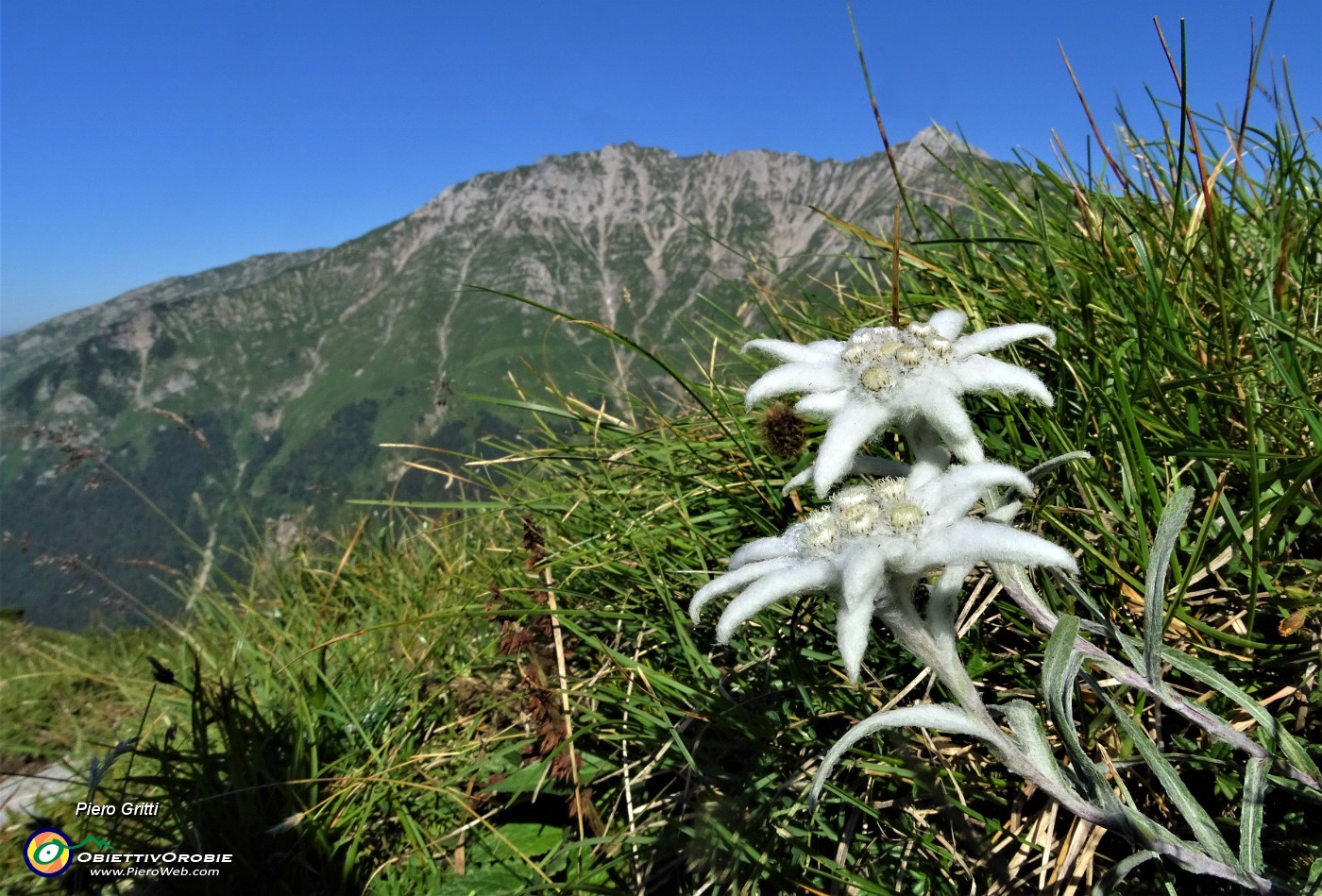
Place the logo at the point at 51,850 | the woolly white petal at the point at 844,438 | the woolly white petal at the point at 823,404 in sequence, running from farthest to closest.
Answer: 1. the logo at the point at 51,850
2. the woolly white petal at the point at 823,404
3. the woolly white petal at the point at 844,438

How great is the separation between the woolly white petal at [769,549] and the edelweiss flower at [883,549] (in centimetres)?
3

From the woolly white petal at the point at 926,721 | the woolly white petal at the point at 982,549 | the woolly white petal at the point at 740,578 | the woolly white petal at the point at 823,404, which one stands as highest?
the woolly white petal at the point at 823,404

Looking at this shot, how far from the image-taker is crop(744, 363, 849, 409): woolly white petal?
1422 millimetres

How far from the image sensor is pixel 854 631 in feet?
3.51

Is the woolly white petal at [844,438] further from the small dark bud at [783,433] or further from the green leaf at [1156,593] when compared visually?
the small dark bud at [783,433]

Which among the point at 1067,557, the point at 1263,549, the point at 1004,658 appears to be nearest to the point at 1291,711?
the point at 1263,549

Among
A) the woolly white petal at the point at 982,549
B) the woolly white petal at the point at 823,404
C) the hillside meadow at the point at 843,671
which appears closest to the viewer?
the woolly white petal at the point at 982,549

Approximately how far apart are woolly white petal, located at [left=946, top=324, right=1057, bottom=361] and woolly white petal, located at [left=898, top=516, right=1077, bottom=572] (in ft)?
1.37

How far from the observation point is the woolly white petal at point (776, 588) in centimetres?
112

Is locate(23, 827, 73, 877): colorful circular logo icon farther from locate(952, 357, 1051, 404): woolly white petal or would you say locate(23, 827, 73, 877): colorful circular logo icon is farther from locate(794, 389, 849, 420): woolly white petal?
locate(952, 357, 1051, 404): woolly white petal

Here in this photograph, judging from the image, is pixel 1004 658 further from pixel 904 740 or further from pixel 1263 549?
pixel 1263 549

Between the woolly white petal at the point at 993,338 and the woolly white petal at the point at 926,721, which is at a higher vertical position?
the woolly white petal at the point at 993,338

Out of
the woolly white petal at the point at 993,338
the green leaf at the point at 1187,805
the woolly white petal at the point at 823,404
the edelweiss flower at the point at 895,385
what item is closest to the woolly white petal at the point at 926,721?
the green leaf at the point at 1187,805

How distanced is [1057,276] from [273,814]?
2.94 m
